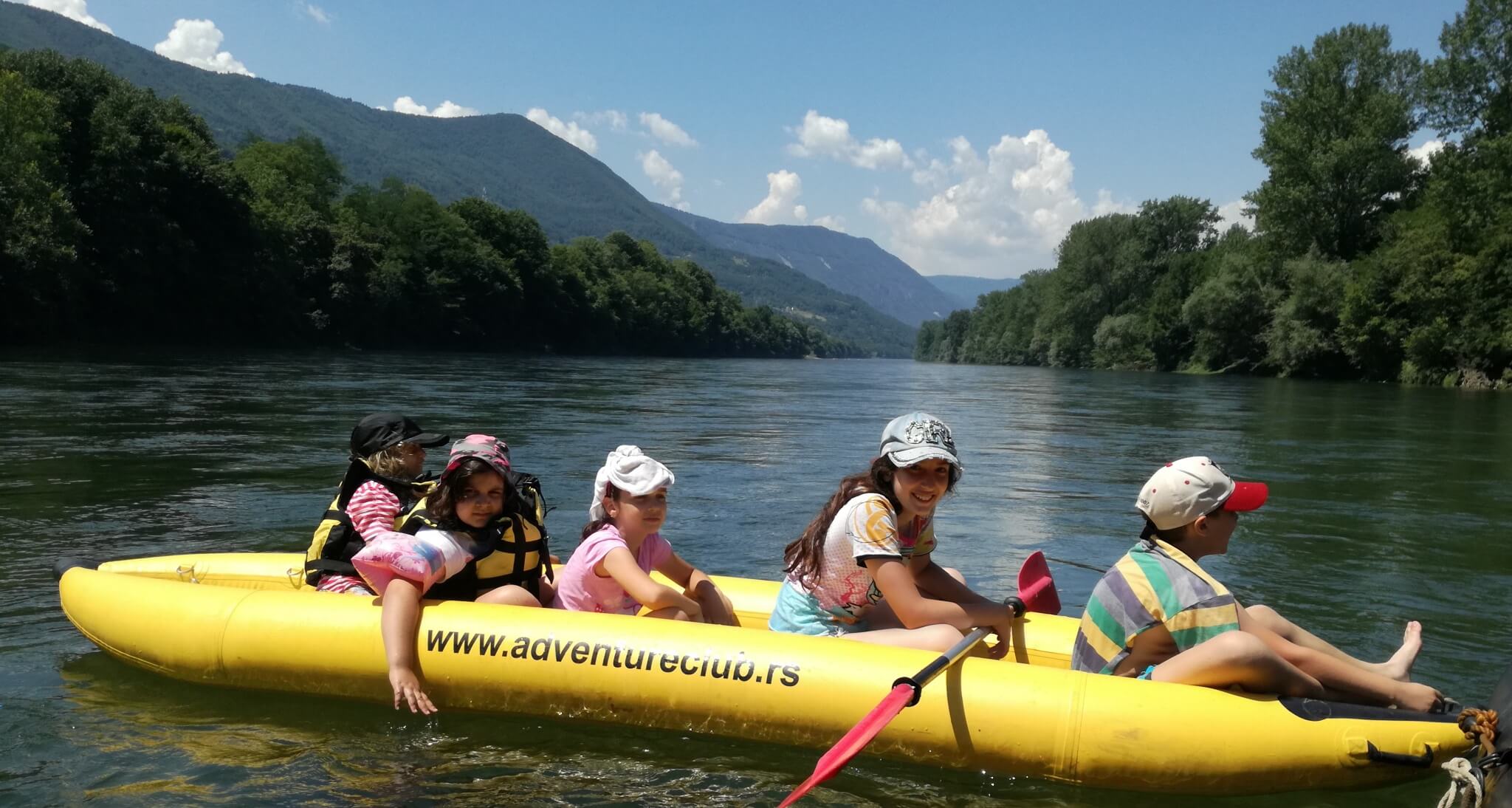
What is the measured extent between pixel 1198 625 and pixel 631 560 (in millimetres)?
2097

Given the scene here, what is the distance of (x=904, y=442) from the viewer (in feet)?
13.5

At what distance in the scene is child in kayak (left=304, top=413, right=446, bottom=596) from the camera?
5.13 meters

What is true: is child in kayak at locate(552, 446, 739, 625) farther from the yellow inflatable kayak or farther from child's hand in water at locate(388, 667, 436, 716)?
child's hand in water at locate(388, 667, 436, 716)

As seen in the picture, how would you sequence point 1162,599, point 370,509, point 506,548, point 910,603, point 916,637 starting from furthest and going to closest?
1. point 370,509
2. point 506,548
3. point 916,637
4. point 910,603
5. point 1162,599

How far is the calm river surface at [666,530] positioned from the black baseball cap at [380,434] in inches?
43.5

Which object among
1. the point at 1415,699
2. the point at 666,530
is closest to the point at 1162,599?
the point at 1415,699

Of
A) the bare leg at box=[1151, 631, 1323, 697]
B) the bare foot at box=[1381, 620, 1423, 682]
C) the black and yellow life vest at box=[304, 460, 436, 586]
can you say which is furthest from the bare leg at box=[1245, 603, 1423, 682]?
the black and yellow life vest at box=[304, 460, 436, 586]

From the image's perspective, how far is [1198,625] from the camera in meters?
3.87

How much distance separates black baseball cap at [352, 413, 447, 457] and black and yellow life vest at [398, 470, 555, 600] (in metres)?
0.38

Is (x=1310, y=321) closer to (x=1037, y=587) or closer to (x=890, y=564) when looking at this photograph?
(x=1037, y=587)

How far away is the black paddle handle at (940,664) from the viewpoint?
3.85 metres

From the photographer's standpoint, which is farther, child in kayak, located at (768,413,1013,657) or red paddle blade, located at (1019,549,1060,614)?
red paddle blade, located at (1019,549,1060,614)

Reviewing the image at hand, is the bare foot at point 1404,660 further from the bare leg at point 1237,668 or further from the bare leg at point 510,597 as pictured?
the bare leg at point 510,597

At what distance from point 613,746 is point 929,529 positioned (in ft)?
4.84
